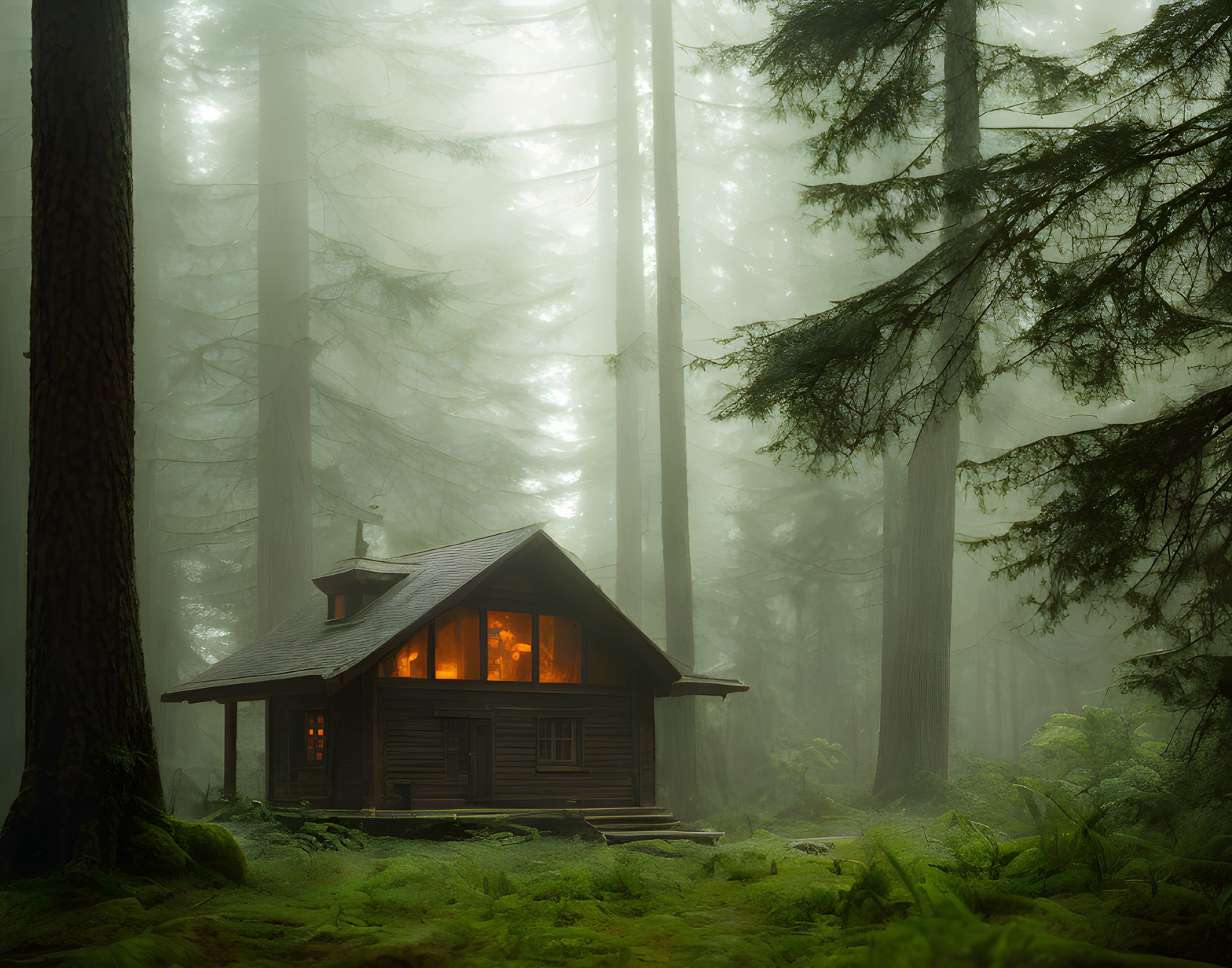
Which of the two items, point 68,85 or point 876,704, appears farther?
point 876,704

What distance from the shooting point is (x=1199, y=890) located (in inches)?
184

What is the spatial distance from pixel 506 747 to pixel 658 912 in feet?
34.4

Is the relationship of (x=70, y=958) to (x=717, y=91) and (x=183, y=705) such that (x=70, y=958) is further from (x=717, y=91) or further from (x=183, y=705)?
(x=717, y=91)

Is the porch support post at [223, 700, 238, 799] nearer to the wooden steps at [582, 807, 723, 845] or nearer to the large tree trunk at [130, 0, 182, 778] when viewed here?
the wooden steps at [582, 807, 723, 845]

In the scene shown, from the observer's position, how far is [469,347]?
2898cm

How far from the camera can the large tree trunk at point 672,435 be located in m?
21.8

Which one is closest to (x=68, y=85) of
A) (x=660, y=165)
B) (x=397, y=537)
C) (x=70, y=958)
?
(x=70, y=958)

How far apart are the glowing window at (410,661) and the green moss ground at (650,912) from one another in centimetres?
633

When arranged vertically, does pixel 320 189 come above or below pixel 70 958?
above

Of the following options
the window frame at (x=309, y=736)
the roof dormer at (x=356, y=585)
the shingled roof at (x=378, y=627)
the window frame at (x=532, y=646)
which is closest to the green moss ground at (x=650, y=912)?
the shingled roof at (x=378, y=627)

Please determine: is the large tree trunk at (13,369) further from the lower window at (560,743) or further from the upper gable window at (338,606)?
the lower window at (560,743)

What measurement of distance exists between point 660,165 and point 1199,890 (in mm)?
21703

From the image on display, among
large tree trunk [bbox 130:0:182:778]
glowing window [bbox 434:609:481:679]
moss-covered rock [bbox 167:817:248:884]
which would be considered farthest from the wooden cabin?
large tree trunk [bbox 130:0:182:778]

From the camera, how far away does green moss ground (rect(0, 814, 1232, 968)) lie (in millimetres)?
3842
